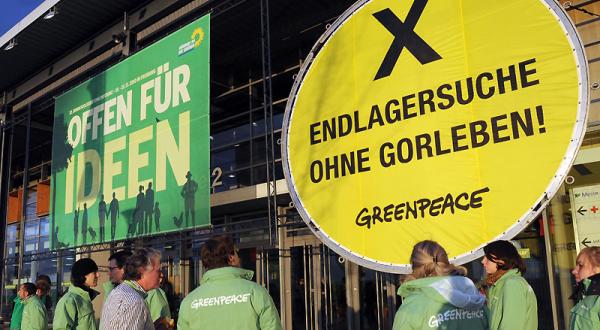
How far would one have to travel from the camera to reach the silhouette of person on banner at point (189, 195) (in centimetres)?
837

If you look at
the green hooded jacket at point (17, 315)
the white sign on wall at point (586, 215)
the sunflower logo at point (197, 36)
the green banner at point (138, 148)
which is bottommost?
the green hooded jacket at point (17, 315)

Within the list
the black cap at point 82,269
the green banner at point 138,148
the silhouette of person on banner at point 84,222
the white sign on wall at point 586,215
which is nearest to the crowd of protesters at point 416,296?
the black cap at point 82,269

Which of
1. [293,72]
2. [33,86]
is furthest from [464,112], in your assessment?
[33,86]

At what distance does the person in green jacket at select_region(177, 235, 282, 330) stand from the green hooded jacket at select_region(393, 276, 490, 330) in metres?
0.89

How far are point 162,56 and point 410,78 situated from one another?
522 centimetres

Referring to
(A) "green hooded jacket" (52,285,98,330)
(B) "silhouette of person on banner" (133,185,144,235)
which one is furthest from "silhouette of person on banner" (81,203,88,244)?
(A) "green hooded jacket" (52,285,98,330)

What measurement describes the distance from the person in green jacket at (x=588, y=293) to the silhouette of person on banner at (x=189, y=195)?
19.1ft

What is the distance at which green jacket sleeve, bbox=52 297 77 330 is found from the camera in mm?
4375

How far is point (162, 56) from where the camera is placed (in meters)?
9.59

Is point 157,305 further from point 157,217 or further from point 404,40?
point 157,217

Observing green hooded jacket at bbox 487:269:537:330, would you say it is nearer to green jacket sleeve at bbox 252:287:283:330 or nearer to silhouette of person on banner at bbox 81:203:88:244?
green jacket sleeve at bbox 252:287:283:330

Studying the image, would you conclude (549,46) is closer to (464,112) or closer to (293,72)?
(464,112)

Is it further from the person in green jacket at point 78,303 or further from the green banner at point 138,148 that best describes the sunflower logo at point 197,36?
the person in green jacket at point 78,303

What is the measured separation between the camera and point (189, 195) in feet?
27.7
